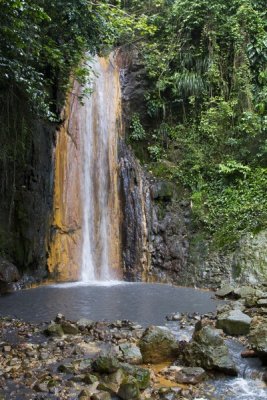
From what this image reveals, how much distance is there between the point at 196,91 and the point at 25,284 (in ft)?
28.4

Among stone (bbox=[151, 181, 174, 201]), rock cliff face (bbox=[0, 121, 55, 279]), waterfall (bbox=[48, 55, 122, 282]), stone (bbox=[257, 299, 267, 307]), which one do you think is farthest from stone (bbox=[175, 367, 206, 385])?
stone (bbox=[151, 181, 174, 201])

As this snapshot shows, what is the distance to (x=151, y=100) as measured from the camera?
50.0 feet

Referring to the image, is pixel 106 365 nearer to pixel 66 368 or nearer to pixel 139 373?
pixel 139 373

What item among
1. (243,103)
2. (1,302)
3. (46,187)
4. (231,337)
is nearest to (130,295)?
(1,302)

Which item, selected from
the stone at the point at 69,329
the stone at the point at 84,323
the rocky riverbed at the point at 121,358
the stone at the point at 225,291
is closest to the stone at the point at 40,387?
the rocky riverbed at the point at 121,358

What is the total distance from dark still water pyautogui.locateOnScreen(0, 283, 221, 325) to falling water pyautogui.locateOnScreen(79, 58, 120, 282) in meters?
1.45

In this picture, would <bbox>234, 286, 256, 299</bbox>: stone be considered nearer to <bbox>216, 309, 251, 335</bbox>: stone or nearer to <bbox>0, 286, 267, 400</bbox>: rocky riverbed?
<bbox>0, 286, 267, 400</bbox>: rocky riverbed

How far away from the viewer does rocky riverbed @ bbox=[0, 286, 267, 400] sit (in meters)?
4.50

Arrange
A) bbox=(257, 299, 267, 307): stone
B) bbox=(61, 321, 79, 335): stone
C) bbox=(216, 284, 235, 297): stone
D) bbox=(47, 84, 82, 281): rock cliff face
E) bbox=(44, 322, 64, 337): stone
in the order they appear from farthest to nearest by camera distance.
A: bbox=(47, 84, 82, 281): rock cliff face
bbox=(216, 284, 235, 297): stone
bbox=(257, 299, 267, 307): stone
bbox=(61, 321, 79, 335): stone
bbox=(44, 322, 64, 337): stone

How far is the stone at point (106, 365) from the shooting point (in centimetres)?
477

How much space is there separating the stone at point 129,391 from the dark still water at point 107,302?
8.71ft

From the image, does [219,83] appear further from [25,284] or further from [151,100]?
[25,284]

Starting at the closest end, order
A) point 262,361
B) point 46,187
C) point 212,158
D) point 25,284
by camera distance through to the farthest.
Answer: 1. point 262,361
2. point 25,284
3. point 46,187
4. point 212,158

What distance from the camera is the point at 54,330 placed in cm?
637
